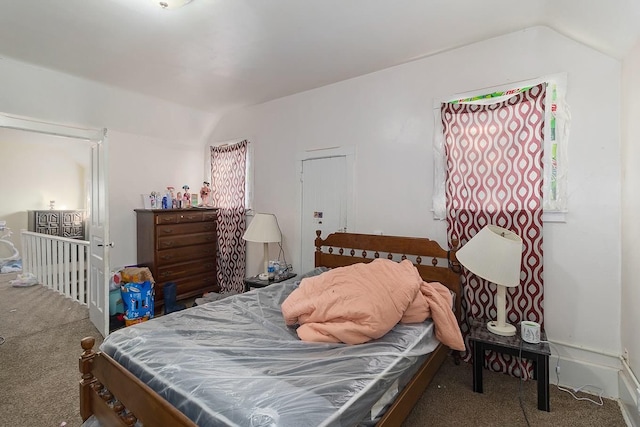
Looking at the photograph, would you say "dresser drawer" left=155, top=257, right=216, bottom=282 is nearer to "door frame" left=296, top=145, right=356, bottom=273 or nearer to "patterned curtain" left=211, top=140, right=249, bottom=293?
"patterned curtain" left=211, top=140, right=249, bottom=293

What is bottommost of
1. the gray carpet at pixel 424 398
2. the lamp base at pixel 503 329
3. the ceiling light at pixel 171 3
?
the gray carpet at pixel 424 398

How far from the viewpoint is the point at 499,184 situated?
2.47 meters

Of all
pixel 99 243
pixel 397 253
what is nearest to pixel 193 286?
pixel 99 243

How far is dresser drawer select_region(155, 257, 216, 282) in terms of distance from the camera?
3939mm

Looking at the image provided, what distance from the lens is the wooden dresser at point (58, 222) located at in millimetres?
6136

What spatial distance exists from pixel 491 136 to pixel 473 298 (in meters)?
1.32

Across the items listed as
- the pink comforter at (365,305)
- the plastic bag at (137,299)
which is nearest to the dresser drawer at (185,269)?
the plastic bag at (137,299)

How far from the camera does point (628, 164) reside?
200 centimetres

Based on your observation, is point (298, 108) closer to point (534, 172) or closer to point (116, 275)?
point (534, 172)

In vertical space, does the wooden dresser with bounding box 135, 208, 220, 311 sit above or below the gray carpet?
above

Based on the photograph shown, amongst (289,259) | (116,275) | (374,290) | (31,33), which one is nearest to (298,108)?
(289,259)

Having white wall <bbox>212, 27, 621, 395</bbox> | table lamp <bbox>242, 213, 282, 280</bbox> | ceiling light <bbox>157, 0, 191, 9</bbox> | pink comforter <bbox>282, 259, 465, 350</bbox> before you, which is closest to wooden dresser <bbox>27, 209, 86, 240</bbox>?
white wall <bbox>212, 27, 621, 395</bbox>

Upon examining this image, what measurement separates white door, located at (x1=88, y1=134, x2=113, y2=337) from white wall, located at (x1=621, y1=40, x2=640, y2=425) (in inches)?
163

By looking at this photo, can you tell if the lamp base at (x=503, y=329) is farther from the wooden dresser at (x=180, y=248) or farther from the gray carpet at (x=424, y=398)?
the wooden dresser at (x=180, y=248)
